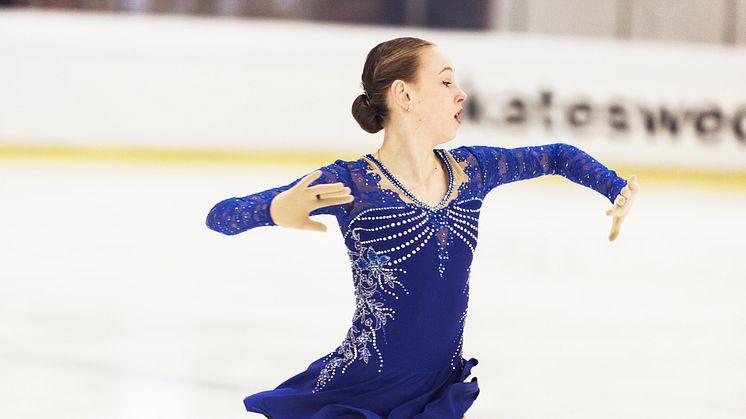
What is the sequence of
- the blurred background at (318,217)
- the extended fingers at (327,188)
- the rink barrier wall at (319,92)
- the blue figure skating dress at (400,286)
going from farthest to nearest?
1. the rink barrier wall at (319,92)
2. the blurred background at (318,217)
3. the blue figure skating dress at (400,286)
4. the extended fingers at (327,188)

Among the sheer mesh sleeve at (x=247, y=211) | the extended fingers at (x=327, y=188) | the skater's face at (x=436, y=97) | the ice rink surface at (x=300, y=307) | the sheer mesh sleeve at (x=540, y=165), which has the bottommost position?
the ice rink surface at (x=300, y=307)

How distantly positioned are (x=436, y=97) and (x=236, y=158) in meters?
6.22

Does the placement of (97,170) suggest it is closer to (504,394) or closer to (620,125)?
(620,125)

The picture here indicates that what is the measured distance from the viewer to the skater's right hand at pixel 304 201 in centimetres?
178

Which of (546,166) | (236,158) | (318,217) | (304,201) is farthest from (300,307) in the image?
(236,158)

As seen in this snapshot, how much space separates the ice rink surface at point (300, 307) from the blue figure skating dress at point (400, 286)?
537 mm

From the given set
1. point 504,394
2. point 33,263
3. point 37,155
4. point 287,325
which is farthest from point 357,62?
point 504,394

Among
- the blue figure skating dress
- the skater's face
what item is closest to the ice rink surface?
the blue figure skating dress

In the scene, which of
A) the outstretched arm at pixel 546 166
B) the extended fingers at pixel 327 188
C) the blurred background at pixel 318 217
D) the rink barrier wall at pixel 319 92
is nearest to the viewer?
the extended fingers at pixel 327 188

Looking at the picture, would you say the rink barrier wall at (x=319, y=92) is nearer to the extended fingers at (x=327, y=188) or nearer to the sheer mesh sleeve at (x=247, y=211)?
the sheer mesh sleeve at (x=247, y=211)

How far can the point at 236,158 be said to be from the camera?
26.7 feet

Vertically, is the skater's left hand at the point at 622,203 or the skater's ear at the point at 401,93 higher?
the skater's ear at the point at 401,93

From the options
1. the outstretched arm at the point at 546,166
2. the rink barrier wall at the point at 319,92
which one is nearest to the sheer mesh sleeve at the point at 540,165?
the outstretched arm at the point at 546,166

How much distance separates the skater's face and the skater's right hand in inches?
12.3
